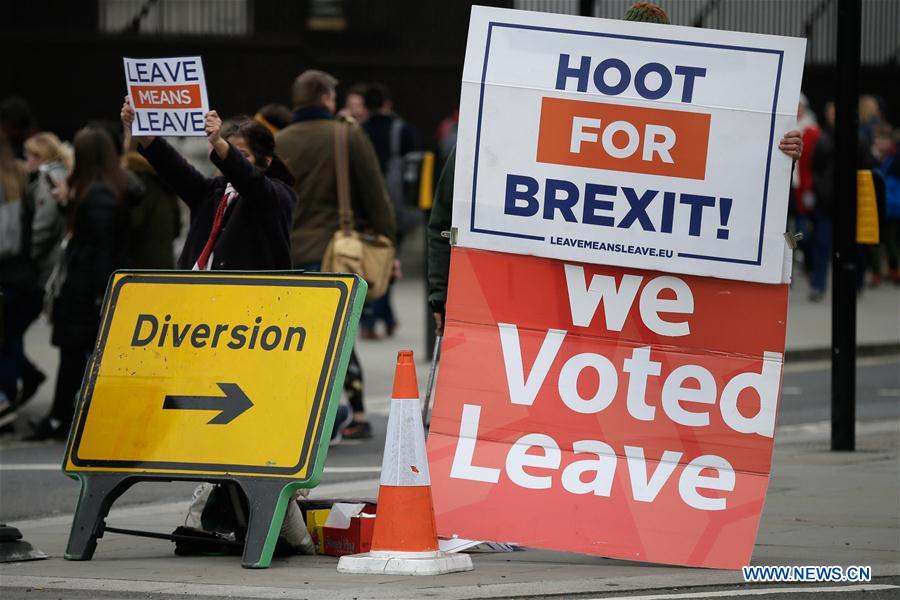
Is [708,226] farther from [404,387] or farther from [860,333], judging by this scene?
[860,333]

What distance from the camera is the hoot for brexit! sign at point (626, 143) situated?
683 cm

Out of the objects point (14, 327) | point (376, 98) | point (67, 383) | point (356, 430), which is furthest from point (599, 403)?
point (376, 98)

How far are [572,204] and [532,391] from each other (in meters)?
0.75

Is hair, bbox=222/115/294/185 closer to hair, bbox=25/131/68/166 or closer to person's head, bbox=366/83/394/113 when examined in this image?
hair, bbox=25/131/68/166

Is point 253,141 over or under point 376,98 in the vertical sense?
over

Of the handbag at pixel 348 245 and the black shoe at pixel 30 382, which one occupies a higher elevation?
the handbag at pixel 348 245

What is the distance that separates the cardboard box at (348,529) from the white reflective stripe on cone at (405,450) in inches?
23.7

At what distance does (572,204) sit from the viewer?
691 cm

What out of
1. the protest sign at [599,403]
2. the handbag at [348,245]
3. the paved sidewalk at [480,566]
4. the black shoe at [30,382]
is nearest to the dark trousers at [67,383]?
the black shoe at [30,382]

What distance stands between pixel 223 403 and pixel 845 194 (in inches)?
183

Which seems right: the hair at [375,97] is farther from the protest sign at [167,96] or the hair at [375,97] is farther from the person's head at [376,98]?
the protest sign at [167,96]

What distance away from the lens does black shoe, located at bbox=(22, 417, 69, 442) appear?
38.0 feet

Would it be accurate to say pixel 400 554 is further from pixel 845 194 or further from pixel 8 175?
pixel 8 175

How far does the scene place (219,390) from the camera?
6.94m
